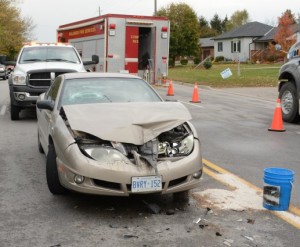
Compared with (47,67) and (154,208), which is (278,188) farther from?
(47,67)

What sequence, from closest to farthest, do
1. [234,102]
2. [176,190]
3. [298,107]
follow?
[176,190], [298,107], [234,102]

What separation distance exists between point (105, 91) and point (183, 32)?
65539 millimetres

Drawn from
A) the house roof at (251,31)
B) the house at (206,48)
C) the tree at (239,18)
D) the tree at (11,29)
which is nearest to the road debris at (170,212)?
the tree at (11,29)

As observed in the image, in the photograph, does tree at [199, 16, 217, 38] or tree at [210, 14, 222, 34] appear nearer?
tree at [199, 16, 217, 38]

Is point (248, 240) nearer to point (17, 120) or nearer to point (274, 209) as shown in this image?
point (274, 209)

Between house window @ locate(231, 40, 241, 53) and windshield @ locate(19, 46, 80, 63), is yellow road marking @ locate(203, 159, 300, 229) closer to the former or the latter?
windshield @ locate(19, 46, 80, 63)

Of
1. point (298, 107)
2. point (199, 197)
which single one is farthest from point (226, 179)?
point (298, 107)

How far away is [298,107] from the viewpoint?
38.9 ft

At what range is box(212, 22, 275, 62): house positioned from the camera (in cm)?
7050

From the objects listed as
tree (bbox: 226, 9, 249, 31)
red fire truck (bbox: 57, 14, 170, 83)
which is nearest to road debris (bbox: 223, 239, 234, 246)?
red fire truck (bbox: 57, 14, 170, 83)

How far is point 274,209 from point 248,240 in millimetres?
934

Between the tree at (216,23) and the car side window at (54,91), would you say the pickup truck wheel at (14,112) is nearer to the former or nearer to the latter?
the car side window at (54,91)

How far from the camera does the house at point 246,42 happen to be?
70500mm

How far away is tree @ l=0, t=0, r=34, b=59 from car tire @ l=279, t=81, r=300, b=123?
152ft
